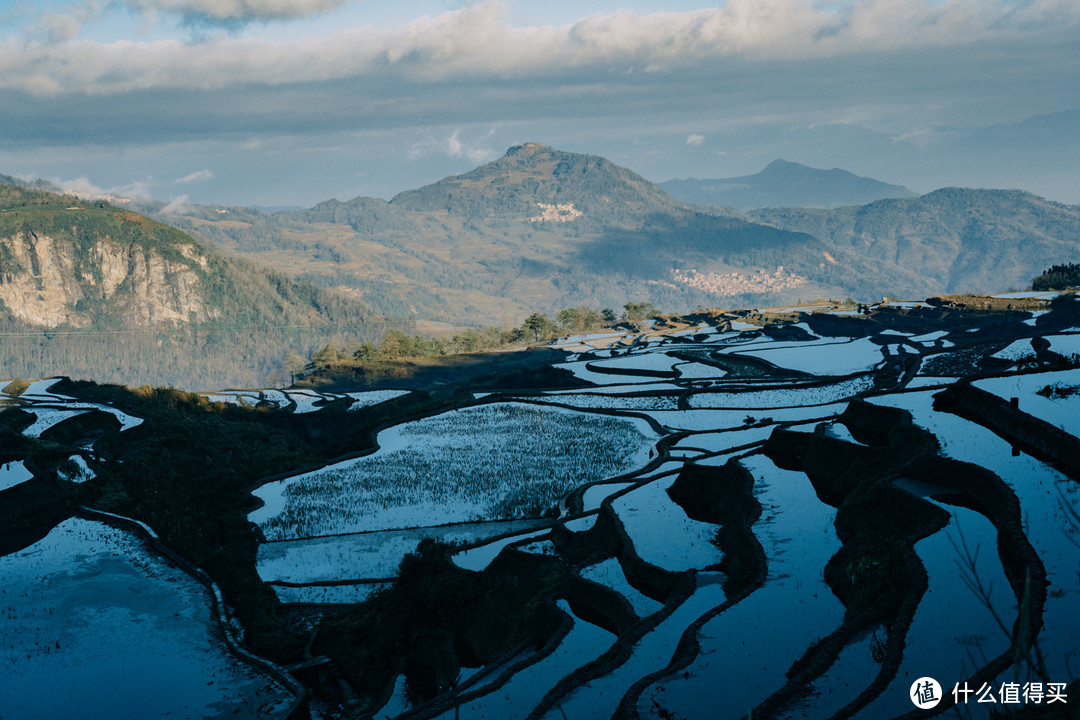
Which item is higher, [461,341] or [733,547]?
[733,547]

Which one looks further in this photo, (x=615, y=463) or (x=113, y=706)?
(x=615, y=463)

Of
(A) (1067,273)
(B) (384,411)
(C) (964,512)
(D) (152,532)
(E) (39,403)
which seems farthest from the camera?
(A) (1067,273)

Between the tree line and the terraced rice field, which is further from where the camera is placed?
the tree line

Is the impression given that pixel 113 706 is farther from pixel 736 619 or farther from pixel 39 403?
pixel 39 403

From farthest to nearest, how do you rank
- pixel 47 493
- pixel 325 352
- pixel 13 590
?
pixel 325 352
pixel 47 493
pixel 13 590

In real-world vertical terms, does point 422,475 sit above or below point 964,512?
below

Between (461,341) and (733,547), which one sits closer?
(733,547)

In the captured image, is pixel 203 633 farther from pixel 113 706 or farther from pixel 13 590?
pixel 13 590

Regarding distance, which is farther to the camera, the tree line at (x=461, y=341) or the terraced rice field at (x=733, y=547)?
the tree line at (x=461, y=341)

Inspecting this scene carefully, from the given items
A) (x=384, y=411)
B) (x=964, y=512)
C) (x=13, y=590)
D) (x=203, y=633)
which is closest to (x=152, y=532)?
(x=13, y=590)
